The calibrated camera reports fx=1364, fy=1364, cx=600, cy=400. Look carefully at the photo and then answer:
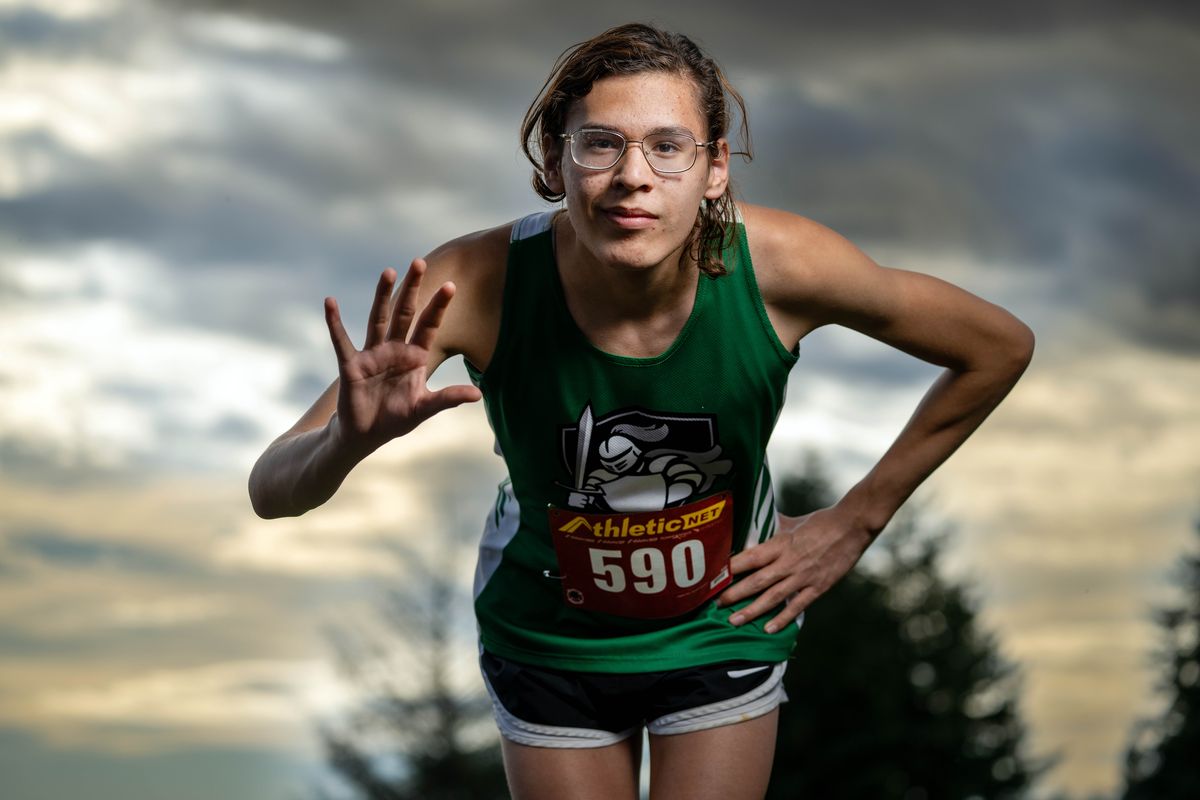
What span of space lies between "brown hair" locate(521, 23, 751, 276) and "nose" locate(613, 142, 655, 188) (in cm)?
26

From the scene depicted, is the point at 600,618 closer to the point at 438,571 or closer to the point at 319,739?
the point at 438,571

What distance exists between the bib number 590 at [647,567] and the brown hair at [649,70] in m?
0.86

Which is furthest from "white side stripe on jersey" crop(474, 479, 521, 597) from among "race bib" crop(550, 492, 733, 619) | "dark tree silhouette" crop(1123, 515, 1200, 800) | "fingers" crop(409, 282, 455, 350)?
"dark tree silhouette" crop(1123, 515, 1200, 800)

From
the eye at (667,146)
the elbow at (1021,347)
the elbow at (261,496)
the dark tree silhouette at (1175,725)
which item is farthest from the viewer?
the dark tree silhouette at (1175,725)

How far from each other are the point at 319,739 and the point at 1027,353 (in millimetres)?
23665

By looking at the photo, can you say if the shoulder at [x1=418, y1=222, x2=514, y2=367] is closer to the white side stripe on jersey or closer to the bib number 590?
the white side stripe on jersey

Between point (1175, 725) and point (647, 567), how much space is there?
82.3 ft

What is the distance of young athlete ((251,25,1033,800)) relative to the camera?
385 cm

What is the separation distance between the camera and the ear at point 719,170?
13.4ft

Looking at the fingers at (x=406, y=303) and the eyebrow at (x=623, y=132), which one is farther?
the eyebrow at (x=623, y=132)

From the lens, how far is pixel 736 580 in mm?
4461

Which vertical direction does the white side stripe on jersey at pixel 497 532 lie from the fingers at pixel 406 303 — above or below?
below

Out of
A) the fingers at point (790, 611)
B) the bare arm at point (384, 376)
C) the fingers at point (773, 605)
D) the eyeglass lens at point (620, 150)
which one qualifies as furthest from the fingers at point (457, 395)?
the fingers at point (790, 611)

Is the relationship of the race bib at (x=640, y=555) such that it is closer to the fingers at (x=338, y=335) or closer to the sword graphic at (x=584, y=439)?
the sword graphic at (x=584, y=439)
